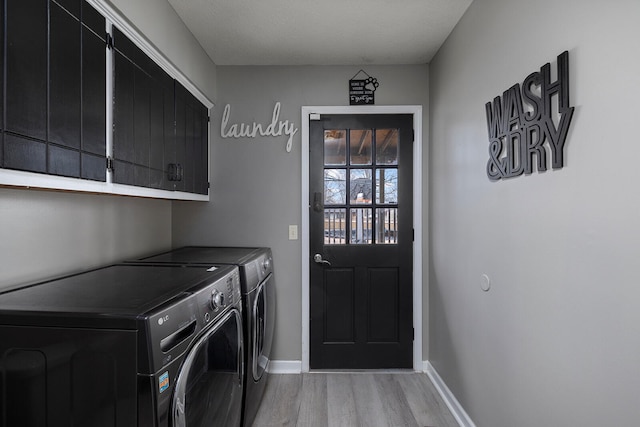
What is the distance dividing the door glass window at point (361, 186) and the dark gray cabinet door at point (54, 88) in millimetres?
1723

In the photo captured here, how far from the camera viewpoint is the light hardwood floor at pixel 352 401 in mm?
2111

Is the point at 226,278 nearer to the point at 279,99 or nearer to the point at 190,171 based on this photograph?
the point at 190,171

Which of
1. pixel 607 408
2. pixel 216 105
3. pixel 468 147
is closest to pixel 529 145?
pixel 468 147

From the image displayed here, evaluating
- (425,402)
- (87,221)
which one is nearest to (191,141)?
(87,221)

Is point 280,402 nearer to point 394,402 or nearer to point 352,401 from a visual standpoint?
point 352,401

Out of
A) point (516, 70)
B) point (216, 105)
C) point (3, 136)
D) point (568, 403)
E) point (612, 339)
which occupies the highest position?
point (216, 105)

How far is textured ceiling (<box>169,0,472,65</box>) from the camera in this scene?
1975 millimetres

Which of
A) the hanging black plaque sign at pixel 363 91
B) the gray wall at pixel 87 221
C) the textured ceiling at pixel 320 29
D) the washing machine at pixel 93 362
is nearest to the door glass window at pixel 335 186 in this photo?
the hanging black plaque sign at pixel 363 91

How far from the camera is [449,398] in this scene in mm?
2254

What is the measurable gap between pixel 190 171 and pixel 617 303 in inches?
89.1

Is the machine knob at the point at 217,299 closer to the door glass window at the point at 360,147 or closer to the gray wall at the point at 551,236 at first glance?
the gray wall at the point at 551,236

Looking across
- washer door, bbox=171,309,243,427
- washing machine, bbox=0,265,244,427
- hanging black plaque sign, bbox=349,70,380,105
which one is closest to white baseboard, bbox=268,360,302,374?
washer door, bbox=171,309,243,427

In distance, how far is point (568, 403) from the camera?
3.87 feet

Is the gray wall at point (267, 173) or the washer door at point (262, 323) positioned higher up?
the gray wall at point (267, 173)
